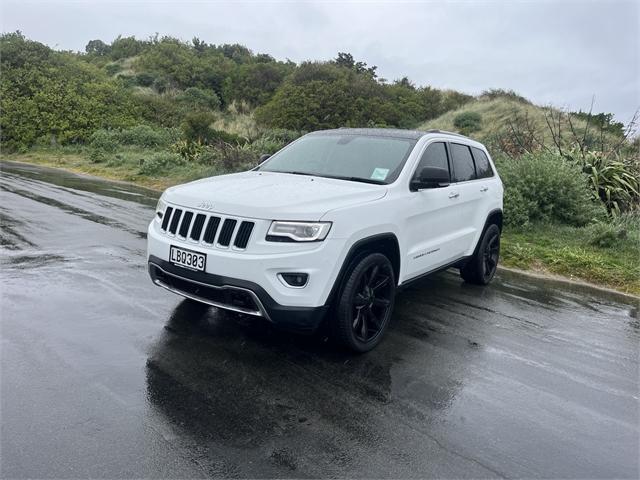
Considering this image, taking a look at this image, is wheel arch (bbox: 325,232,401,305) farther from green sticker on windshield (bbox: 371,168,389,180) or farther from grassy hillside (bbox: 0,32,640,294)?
grassy hillside (bbox: 0,32,640,294)

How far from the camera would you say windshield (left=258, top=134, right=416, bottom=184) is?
5.02 m

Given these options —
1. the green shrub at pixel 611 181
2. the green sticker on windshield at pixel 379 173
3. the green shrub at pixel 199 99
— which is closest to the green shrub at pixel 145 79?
the green shrub at pixel 199 99

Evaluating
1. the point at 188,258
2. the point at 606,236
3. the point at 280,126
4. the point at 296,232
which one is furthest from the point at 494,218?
the point at 280,126

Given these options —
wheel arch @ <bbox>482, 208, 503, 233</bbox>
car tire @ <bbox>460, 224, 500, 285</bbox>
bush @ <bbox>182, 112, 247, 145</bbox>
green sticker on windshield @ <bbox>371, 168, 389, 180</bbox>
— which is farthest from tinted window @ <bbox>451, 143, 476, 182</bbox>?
bush @ <bbox>182, 112, 247, 145</bbox>

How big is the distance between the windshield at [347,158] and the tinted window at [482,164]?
1.70 meters

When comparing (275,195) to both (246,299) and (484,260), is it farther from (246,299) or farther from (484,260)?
(484,260)

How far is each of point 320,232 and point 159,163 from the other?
640 inches

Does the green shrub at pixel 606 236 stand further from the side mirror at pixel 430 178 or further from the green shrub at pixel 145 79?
the green shrub at pixel 145 79

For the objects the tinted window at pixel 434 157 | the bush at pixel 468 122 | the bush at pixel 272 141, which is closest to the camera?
the tinted window at pixel 434 157

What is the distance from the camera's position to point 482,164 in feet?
22.6

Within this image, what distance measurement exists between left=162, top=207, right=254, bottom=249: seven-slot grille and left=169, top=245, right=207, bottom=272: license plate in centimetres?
12

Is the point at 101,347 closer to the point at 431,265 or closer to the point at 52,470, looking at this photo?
the point at 52,470

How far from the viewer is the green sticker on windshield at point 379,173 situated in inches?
194

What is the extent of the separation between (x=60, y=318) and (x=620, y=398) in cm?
466
